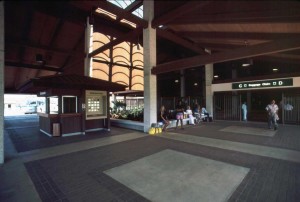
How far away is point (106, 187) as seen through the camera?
3.86 metres

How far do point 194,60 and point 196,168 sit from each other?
6069 millimetres

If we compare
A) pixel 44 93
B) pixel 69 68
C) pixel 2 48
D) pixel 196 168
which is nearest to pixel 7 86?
pixel 69 68

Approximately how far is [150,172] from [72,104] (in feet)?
24.4

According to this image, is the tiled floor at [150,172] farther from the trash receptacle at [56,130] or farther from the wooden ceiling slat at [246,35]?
the wooden ceiling slat at [246,35]

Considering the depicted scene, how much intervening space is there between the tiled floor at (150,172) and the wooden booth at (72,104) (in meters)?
2.68

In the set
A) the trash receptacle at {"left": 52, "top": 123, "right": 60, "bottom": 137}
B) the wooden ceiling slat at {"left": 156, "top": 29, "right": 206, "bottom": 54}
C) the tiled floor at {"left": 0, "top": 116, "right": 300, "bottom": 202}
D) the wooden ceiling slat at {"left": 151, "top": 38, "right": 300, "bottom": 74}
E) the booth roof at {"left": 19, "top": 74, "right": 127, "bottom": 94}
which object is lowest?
the tiled floor at {"left": 0, "top": 116, "right": 300, "bottom": 202}

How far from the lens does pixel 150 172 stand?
4551mm

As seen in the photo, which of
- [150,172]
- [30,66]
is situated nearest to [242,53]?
[150,172]

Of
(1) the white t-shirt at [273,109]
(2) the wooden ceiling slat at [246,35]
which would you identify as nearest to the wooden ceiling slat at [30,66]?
(2) the wooden ceiling slat at [246,35]

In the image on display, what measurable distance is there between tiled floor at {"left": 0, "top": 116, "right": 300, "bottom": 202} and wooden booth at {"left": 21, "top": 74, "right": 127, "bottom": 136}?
268 cm

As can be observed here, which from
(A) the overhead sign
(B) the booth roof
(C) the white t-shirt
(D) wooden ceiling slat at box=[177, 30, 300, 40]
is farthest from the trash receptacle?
(A) the overhead sign

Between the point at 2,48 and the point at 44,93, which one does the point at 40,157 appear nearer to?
the point at 2,48

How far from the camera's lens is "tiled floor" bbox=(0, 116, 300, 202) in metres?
3.55

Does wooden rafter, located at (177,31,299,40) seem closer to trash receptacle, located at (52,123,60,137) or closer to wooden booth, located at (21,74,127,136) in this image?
wooden booth, located at (21,74,127,136)
